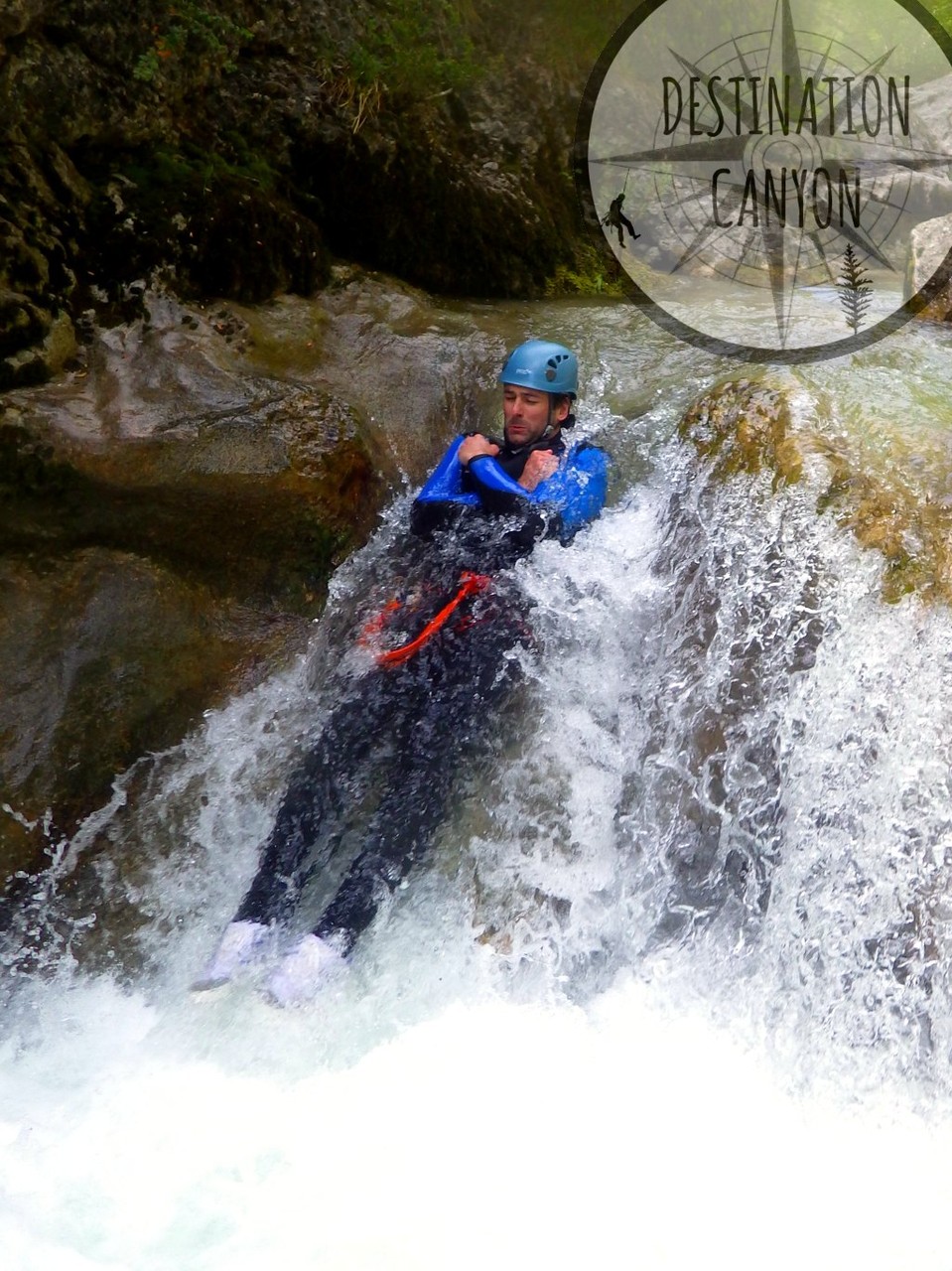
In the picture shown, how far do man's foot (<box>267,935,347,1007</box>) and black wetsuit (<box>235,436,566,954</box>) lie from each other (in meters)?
0.05

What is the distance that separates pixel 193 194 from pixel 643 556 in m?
2.94

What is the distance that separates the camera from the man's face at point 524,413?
190 inches

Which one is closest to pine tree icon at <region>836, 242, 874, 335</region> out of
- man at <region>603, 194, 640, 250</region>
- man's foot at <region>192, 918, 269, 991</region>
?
man at <region>603, 194, 640, 250</region>

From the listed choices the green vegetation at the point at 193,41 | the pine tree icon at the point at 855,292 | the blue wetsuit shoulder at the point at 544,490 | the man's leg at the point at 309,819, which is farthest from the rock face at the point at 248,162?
the man's leg at the point at 309,819

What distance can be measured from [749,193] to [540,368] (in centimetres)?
536

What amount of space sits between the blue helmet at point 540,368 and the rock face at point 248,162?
1509mm

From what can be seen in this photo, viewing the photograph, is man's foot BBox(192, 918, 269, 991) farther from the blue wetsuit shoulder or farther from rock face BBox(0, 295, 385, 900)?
the blue wetsuit shoulder

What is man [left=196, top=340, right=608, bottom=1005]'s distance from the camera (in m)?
3.68

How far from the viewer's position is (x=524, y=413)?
4.82 meters

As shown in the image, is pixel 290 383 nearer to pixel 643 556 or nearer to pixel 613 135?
pixel 643 556

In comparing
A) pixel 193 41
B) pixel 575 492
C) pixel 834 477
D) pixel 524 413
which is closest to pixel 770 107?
pixel 193 41

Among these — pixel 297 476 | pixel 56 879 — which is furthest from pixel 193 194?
pixel 56 879

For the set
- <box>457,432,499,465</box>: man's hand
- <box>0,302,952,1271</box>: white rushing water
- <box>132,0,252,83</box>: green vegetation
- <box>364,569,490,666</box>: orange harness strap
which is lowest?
<box>0,302,952,1271</box>: white rushing water

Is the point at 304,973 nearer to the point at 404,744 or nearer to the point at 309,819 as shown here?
the point at 309,819
